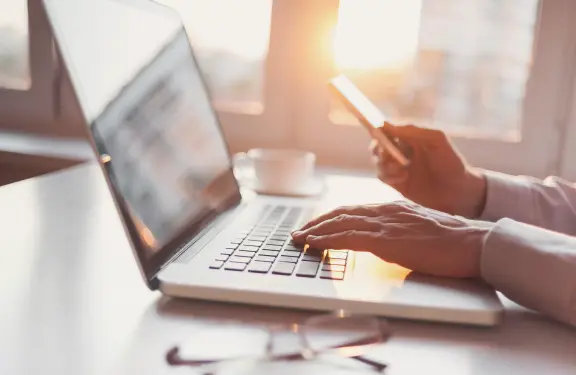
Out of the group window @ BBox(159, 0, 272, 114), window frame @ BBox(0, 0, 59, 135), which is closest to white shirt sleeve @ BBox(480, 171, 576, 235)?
window @ BBox(159, 0, 272, 114)

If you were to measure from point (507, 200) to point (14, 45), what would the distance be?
3.81ft

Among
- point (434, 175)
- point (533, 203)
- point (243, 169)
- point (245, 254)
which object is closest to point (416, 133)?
point (434, 175)

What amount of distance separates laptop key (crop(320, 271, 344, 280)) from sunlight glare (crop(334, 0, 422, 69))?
0.86 m

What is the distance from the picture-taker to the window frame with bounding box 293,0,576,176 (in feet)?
4.27

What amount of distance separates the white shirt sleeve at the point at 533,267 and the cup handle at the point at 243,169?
553 mm

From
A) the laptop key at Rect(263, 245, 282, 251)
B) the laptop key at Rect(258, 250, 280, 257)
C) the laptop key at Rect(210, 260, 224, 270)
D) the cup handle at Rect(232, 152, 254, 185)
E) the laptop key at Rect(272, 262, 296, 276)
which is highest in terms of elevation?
the laptop key at Rect(272, 262, 296, 276)

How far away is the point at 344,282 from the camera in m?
0.59

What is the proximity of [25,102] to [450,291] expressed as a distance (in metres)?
1.23

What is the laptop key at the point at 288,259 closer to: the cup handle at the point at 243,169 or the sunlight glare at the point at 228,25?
the cup handle at the point at 243,169

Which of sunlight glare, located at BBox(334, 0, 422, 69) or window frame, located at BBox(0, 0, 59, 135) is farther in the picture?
window frame, located at BBox(0, 0, 59, 135)

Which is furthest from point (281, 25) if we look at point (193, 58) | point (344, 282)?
point (344, 282)

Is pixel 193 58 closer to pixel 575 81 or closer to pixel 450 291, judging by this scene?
pixel 450 291

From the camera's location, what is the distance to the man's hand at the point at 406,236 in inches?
24.6

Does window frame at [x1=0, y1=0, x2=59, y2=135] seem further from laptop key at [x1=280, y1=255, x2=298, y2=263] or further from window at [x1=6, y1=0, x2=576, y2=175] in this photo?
laptop key at [x1=280, y1=255, x2=298, y2=263]
